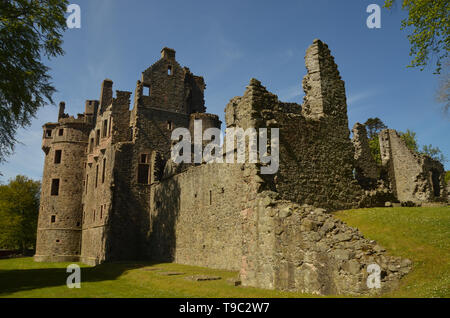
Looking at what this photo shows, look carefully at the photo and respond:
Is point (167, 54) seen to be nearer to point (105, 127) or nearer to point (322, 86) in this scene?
point (105, 127)

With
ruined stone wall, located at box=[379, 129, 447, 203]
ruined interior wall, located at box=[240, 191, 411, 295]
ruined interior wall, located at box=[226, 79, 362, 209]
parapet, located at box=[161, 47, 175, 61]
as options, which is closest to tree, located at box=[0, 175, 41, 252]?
parapet, located at box=[161, 47, 175, 61]

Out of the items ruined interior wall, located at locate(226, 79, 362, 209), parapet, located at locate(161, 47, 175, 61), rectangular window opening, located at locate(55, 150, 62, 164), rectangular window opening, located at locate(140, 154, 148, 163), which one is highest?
parapet, located at locate(161, 47, 175, 61)

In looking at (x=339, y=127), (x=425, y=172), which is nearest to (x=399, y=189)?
(x=425, y=172)

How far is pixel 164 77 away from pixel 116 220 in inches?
569

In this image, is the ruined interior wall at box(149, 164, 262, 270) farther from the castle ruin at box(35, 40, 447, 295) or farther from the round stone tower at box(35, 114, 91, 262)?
the round stone tower at box(35, 114, 91, 262)

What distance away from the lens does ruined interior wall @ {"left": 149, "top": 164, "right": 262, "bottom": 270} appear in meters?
16.8

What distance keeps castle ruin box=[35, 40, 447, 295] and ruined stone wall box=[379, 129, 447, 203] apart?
0.17m

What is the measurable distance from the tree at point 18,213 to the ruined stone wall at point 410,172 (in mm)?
45639

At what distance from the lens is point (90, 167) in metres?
36.3

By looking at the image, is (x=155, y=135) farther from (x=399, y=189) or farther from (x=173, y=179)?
(x=399, y=189)

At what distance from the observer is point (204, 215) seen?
789 inches

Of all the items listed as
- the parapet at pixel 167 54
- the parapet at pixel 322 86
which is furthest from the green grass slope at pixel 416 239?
the parapet at pixel 167 54

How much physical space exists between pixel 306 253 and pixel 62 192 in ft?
112

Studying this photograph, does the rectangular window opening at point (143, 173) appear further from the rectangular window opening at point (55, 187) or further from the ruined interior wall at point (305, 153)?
the ruined interior wall at point (305, 153)
